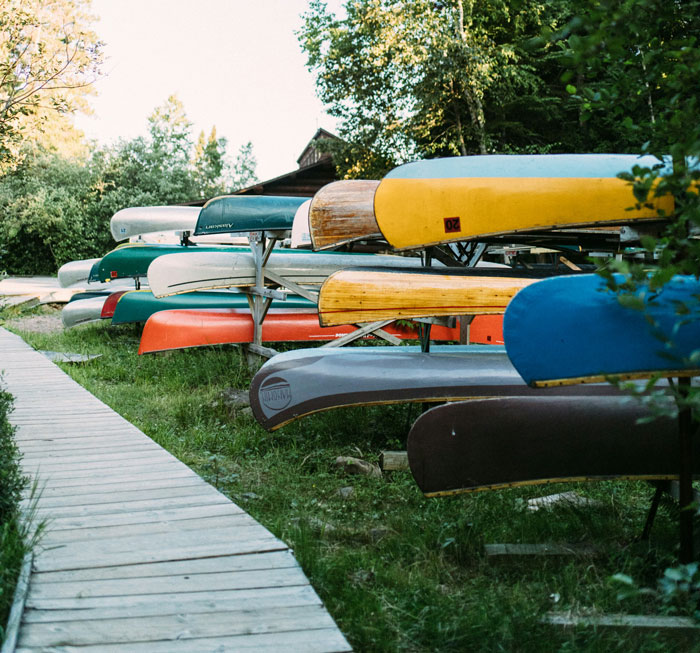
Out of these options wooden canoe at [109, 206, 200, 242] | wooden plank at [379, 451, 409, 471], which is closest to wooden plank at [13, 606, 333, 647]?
wooden plank at [379, 451, 409, 471]

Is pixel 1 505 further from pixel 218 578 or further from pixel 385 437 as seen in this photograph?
pixel 385 437

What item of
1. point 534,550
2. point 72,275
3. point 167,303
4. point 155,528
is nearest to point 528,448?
point 534,550

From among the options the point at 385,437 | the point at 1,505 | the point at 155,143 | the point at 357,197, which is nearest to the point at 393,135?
the point at 155,143

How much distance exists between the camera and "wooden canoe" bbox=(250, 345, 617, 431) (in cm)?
492

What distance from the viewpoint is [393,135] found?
2088cm

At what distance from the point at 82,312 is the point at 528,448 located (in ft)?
31.5

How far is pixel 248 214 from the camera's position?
8086 millimetres

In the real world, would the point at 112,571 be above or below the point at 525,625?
above

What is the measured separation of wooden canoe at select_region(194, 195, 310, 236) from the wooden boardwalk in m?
4.39


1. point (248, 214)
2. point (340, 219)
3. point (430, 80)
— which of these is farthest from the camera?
Result: point (430, 80)

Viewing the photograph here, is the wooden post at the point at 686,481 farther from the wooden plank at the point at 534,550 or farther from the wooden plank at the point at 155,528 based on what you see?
the wooden plank at the point at 155,528

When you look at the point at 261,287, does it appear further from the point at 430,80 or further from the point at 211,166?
the point at 211,166

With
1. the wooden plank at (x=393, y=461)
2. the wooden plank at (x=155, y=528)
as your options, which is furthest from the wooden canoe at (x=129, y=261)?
the wooden plank at (x=155, y=528)

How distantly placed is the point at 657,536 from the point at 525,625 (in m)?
1.21
